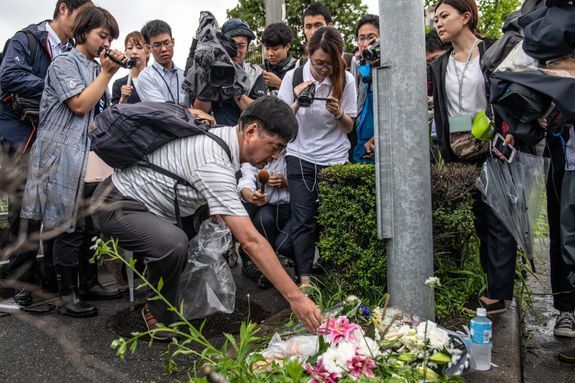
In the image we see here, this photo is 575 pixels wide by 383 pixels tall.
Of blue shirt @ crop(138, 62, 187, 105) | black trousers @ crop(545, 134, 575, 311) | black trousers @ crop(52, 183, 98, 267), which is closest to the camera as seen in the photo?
black trousers @ crop(545, 134, 575, 311)

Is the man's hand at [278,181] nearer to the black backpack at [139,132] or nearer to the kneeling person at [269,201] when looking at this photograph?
the kneeling person at [269,201]

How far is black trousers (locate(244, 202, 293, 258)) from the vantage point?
4.62 m

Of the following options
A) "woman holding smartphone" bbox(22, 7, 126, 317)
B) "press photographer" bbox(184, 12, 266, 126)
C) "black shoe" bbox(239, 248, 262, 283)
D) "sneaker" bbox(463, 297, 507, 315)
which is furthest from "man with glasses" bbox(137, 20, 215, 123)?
"sneaker" bbox(463, 297, 507, 315)

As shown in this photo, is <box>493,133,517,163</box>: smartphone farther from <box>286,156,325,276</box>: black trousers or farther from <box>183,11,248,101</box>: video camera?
<box>183,11,248,101</box>: video camera

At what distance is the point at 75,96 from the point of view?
4047 millimetres

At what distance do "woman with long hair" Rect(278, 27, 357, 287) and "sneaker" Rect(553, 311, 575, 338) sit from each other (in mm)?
1671

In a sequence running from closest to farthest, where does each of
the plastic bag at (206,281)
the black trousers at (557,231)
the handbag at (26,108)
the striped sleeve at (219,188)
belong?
the striped sleeve at (219,188), the black trousers at (557,231), the plastic bag at (206,281), the handbag at (26,108)

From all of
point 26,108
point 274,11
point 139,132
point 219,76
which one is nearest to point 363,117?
point 219,76

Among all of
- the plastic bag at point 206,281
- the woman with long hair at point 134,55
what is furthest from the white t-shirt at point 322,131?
the woman with long hair at point 134,55

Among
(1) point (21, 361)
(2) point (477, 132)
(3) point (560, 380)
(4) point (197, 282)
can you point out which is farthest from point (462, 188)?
(1) point (21, 361)

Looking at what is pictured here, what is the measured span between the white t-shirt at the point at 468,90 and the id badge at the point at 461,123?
6cm

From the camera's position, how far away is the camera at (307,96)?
4.20m

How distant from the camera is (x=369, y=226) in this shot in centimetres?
373

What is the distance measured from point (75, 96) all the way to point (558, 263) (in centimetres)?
343
